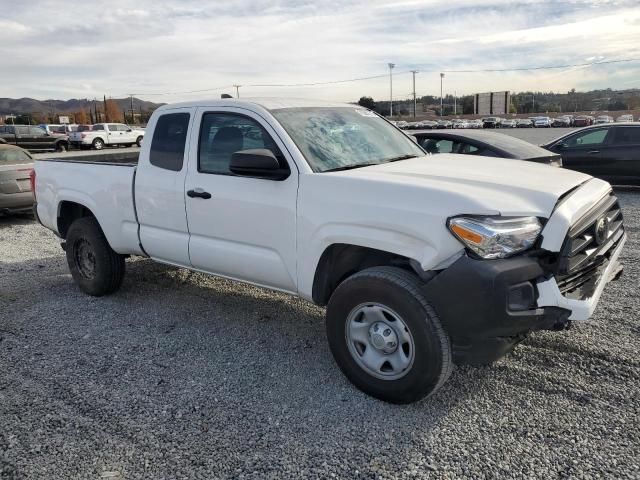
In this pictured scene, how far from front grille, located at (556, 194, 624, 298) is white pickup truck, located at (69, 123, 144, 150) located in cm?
3303

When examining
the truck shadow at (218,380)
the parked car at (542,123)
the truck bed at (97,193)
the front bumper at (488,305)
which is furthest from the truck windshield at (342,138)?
the parked car at (542,123)

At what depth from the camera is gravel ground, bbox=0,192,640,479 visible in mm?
2885

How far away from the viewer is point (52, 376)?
395cm

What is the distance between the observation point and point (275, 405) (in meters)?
3.49

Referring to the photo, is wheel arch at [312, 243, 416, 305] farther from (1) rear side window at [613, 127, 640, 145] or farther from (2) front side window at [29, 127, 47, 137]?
(2) front side window at [29, 127, 47, 137]

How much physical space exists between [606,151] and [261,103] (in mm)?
9392

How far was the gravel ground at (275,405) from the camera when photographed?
2885mm

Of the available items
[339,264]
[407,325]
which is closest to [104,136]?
[339,264]

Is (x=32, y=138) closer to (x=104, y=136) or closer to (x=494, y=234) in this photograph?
(x=104, y=136)

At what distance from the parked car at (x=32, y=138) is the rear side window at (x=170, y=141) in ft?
104

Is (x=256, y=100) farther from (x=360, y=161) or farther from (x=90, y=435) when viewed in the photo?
(x=90, y=435)

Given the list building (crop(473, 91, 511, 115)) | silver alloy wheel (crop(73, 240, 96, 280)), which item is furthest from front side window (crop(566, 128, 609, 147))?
building (crop(473, 91, 511, 115))

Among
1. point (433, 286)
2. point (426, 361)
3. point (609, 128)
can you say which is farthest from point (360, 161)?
point (609, 128)

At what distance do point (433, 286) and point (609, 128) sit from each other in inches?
403
